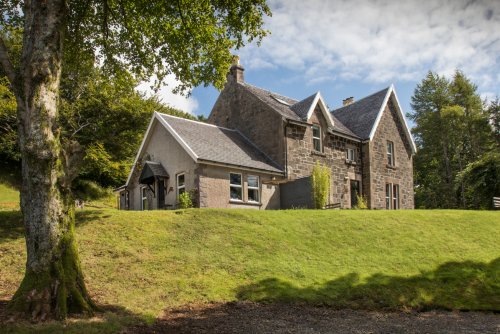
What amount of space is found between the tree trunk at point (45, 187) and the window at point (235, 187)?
15159 mm

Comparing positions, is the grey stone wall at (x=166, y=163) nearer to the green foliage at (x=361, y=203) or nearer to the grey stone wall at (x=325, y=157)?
the grey stone wall at (x=325, y=157)

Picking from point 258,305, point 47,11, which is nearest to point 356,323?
point 258,305

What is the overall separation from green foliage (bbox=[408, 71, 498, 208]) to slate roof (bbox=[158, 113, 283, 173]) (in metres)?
30.4

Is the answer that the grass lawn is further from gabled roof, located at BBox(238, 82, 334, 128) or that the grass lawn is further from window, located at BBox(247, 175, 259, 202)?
gabled roof, located at BBox(238, 82, 334, 128)

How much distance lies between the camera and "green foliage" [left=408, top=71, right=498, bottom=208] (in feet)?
167

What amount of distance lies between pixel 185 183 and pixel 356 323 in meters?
15.5

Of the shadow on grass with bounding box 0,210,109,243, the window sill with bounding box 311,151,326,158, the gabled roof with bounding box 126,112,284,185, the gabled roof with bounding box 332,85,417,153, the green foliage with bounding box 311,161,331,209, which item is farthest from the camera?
the gabled roof with bounding box 332,85,417,153

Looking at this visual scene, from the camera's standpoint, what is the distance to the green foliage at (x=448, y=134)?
50781 mm

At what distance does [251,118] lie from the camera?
30.4 m

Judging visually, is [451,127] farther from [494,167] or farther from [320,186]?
[320,186]

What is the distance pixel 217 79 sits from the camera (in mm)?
17641

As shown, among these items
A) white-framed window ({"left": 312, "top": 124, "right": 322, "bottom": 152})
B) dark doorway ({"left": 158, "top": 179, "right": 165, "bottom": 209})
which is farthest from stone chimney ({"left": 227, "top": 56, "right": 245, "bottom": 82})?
dark doorway ({"left": 158, "top": 179, "right": 165, "bottom": 209})

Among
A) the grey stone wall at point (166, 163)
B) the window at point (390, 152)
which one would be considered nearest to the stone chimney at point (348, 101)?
the window at point (390, 152)

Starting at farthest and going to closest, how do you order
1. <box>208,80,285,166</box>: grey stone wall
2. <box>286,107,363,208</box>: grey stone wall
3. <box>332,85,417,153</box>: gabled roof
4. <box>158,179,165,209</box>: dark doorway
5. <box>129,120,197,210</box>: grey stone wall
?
<box>332,85,417,153</box>: gabled roof
<box>208,80,285,166</box>: grey stone wall
<box>286,107,363,208</box>: grey stone wall
<box>158,179,165,209</box>: dark doorway
<box>129,120,197,210</box>: grey stone wall
